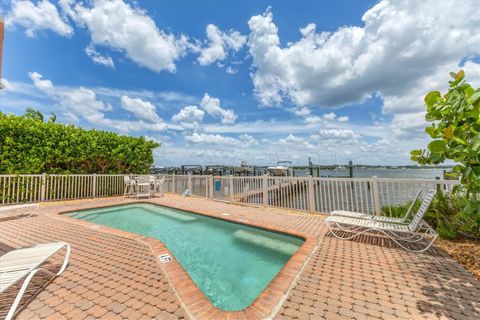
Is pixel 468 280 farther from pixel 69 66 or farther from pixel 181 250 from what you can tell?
pixel 69 66

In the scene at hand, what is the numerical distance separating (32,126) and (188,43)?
8.90 meters

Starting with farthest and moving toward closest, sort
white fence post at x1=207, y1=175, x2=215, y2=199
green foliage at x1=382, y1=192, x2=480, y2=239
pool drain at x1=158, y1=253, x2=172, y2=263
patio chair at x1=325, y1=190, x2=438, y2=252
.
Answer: white fence post at x1=207, y1=175, x2=215, y2=199 < green foliage at x1=382, y1=192, x2=480, y2=239 < patio chair at x1=325, y1=190, x2=438, y2=252 < pool drain at x1=158, y1=253, x2=172, y2=263

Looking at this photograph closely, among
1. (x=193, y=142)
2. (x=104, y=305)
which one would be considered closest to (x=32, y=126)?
(x=104, y=305)

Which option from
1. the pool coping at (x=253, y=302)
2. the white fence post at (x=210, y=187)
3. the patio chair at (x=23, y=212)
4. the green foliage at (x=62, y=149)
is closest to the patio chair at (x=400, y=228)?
the pool coping at (x=253, y=302)

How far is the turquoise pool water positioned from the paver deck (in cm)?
47

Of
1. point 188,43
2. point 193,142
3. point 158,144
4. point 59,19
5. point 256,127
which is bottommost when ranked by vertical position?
point 158,144

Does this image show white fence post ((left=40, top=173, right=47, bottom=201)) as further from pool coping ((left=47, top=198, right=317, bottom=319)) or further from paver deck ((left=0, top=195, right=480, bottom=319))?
pool coping ((left=47, top=198, right=317, bottom=319))

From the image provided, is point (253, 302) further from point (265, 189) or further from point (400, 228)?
point (265, 189)

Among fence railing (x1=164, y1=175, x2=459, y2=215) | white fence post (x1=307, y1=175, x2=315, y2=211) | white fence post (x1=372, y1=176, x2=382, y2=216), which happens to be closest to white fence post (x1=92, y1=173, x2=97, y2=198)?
fence railing (x1=164, y1=175, x2=459, y2=215)

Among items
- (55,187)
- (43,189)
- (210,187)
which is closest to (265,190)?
(210,187)

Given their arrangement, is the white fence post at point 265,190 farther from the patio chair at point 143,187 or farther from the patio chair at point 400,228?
the patio chair at point 143,187

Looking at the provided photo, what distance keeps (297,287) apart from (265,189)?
493 cm

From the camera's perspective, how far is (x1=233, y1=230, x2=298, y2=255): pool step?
3.94 metres

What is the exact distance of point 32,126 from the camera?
7863 mm
